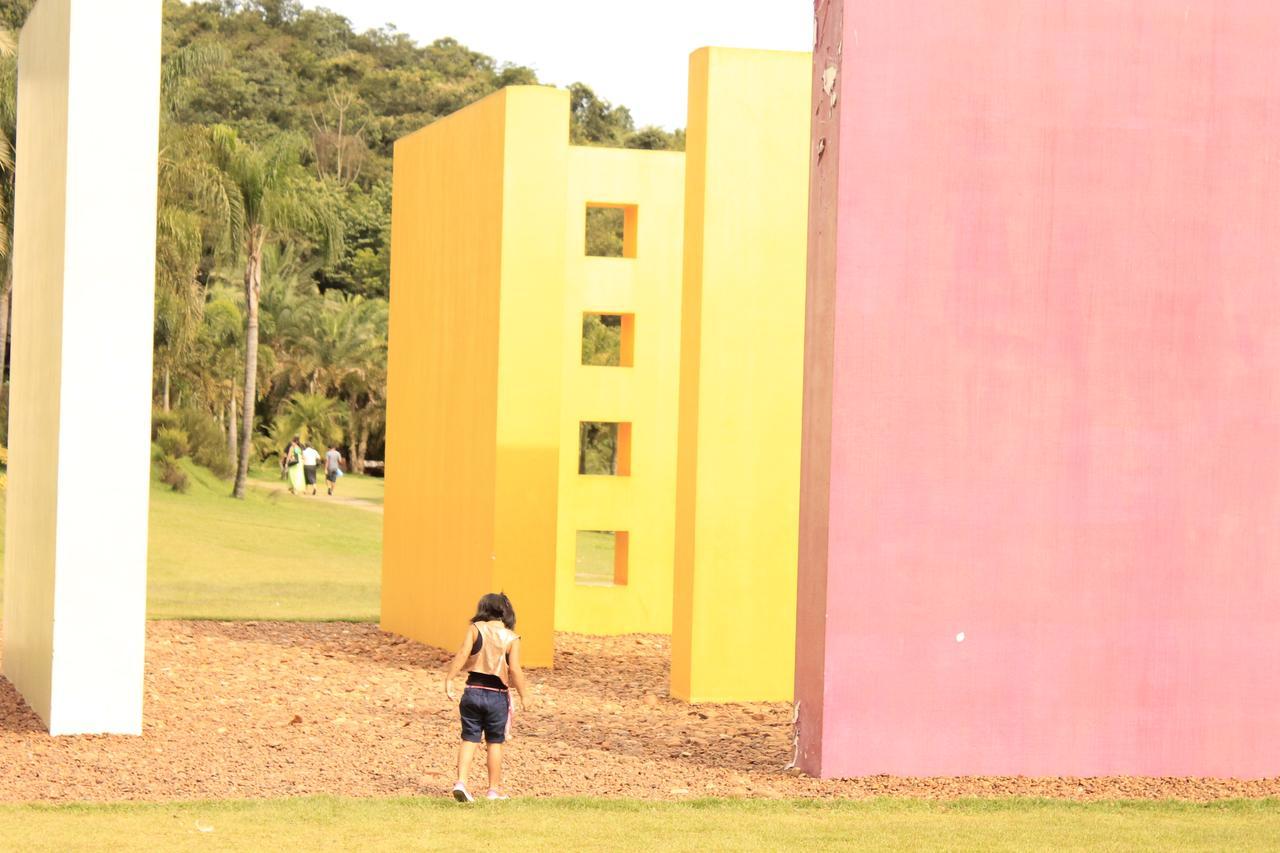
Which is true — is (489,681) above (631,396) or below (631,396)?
below

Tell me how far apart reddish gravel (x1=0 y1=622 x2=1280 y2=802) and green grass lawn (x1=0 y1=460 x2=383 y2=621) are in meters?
4.56

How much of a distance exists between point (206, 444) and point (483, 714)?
27938 millimetres

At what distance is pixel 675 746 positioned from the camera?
1016 centimetres

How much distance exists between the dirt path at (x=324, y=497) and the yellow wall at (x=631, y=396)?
14921 mm

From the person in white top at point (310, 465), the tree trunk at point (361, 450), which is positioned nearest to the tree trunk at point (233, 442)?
the person in white top at point (310, 465)

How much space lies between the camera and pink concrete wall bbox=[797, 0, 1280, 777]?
891 cm

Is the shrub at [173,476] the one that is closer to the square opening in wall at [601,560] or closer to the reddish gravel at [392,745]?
the square opening in wall at [601,560]

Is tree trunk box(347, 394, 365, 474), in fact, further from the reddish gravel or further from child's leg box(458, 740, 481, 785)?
child's leg box(458, 740, 481, 785)

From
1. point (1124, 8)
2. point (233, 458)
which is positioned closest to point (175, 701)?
point (1124, 8)

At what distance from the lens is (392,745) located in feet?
32.5

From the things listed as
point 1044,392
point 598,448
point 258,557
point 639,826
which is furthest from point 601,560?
point 639,826

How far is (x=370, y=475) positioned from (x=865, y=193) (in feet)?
116

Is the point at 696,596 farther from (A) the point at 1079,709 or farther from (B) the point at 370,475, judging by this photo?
(B) the point at 370,475

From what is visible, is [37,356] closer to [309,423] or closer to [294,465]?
[294,465]
